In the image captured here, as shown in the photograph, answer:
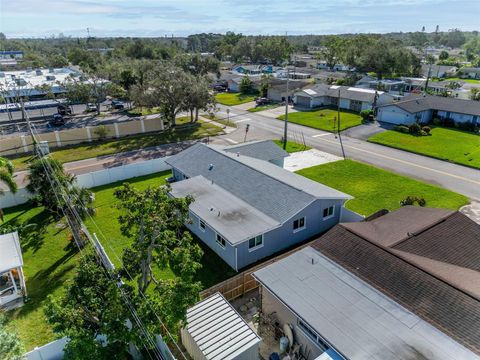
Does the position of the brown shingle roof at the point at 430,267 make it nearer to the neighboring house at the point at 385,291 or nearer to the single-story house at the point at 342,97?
the neighboring house at the point at 385,291

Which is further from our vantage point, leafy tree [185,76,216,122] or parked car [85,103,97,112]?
parked car [85,103,97,112]

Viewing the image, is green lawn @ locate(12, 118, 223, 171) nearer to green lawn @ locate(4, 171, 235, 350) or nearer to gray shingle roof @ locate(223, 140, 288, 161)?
green lawn @ locate(4, 171, 235, 350)

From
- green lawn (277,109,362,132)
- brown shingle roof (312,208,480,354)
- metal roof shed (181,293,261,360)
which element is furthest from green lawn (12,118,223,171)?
brown shingle roof (312,208,480,354)

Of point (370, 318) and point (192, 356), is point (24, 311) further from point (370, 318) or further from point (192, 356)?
point (370, 318)

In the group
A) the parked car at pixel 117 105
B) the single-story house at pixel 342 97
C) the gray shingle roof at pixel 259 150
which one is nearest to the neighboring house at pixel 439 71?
the single-story house at pixel 342 97

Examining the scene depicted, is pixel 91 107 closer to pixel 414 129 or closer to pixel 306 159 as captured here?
pixel 306 159
